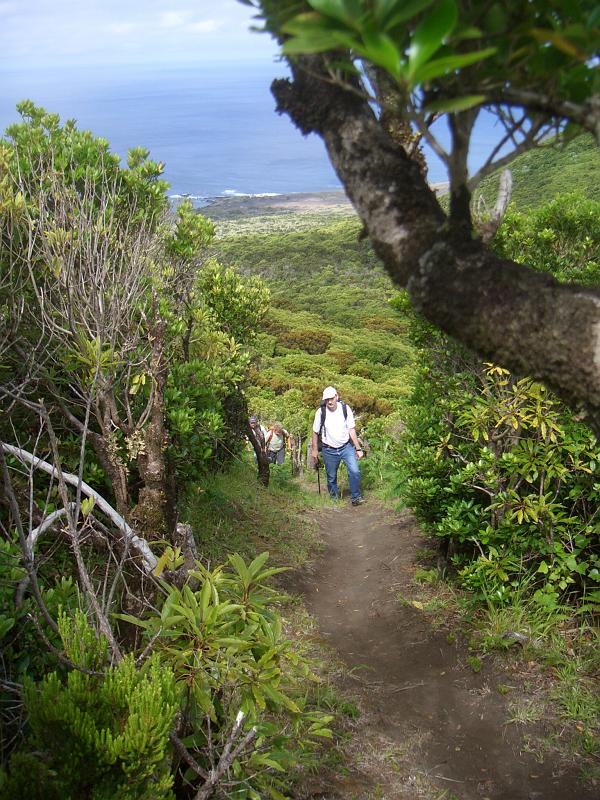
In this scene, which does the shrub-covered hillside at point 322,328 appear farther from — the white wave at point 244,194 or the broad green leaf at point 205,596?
the white wave at point 244,194

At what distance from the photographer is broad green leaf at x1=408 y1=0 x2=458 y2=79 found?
0.94 metres

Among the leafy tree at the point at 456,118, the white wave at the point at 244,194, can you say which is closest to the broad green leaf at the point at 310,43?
the leafy tree at the point at 456,118

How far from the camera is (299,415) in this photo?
16875mm

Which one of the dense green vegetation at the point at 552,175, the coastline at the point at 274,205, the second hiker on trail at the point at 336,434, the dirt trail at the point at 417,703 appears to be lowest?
the dirt trail at the point at 417,703

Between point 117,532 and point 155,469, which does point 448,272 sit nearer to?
point 155,469

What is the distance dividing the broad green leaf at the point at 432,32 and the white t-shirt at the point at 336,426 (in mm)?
8070

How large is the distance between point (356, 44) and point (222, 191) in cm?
13045

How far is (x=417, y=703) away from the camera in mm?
4281

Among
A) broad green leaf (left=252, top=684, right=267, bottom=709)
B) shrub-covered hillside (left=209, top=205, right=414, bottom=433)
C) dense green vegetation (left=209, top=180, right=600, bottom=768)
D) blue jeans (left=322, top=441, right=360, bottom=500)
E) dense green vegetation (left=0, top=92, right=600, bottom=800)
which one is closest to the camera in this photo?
dense green vegetation (left=0, top=92, right=600, bottom=800)

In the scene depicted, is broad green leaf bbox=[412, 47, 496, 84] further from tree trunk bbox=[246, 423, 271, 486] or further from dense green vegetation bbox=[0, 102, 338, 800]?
tree trunk bbox=[246, 423, 271, 486]

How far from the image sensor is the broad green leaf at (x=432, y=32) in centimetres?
94

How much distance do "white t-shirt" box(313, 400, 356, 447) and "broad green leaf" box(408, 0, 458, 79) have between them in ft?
26.5

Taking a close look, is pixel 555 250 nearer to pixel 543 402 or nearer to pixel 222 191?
pixel 543 402

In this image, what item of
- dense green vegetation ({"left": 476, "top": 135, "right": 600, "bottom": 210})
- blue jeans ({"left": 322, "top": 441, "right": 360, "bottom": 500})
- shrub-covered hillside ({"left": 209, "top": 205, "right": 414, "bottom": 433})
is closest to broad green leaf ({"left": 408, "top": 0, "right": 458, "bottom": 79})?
shrub-covered hillside ({"left": 209, "top": 205, "right": 414, "bottom": 433})
